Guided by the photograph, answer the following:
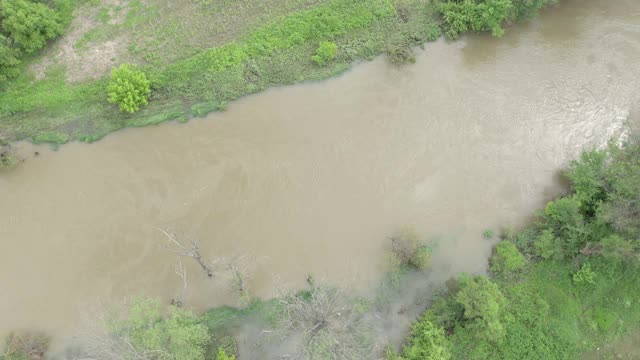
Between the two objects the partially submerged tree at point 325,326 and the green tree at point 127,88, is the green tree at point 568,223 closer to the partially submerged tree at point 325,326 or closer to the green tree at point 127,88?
the partially submerged tree at point 325,326

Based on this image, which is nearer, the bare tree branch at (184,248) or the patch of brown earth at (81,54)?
the bare tree branch at (184,248)

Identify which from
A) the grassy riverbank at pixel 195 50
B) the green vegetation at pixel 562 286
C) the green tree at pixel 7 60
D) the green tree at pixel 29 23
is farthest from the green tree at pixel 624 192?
the green tree at pixel 7 60

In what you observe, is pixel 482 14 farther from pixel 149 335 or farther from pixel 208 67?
pixel 149 335

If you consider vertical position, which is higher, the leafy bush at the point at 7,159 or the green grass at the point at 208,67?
the green grass at the point at 208,67

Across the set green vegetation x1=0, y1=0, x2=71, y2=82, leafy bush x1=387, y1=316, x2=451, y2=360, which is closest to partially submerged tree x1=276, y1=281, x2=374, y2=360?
leafy bush x1=387, y1=316, x2=451, y2=360

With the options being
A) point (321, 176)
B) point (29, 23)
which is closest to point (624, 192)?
point (321, 176)

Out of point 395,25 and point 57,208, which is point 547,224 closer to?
point 395,25

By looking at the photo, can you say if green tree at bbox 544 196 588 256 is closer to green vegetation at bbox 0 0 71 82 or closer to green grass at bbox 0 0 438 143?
green grass at bbox 0 0 438 143
